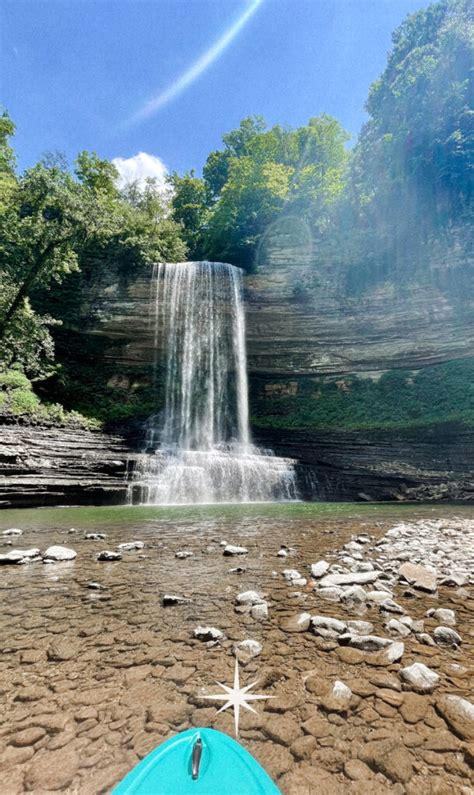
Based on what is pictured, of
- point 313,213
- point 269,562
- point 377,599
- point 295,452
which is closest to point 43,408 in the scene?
point 295,452

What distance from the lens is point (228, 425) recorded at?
18.9 metres

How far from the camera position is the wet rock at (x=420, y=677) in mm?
1589

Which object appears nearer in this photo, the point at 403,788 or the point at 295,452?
the point at 403,788

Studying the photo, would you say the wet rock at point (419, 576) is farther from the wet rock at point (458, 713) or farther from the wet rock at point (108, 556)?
the wet rock at point (108, 556)

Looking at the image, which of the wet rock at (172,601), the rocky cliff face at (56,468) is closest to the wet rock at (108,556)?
the wet rock at (172,601)

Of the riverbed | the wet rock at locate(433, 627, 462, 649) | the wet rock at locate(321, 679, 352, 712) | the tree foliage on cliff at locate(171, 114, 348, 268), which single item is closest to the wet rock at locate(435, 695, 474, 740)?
the riverbed

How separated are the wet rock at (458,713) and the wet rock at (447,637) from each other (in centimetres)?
51

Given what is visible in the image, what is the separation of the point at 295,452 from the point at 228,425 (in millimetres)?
4480

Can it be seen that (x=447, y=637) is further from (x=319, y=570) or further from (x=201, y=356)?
(x=201, y=356)

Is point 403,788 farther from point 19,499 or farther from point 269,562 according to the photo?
point 19,499

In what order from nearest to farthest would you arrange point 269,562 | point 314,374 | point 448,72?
point 269,562 < point 314,374 < point 448,72

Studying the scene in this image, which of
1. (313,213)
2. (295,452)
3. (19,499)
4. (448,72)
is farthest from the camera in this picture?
(313,213)

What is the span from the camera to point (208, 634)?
6.83 ft

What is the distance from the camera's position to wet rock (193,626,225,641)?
207 cm
